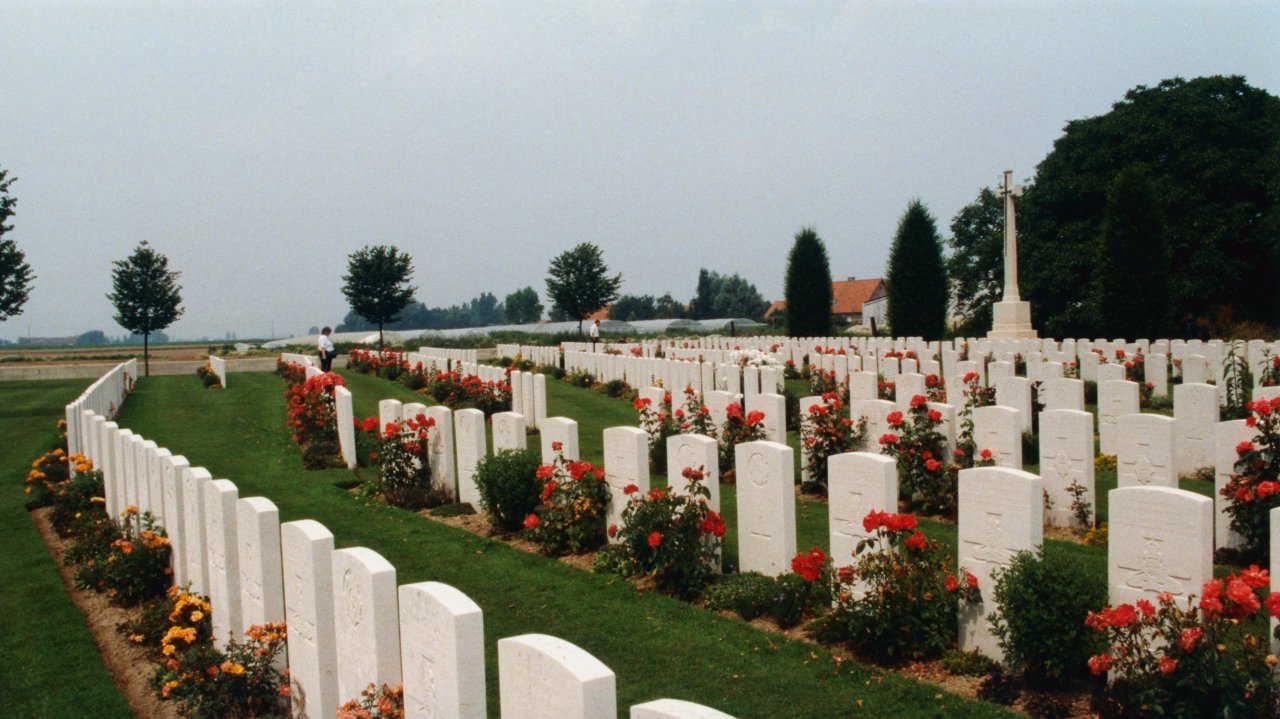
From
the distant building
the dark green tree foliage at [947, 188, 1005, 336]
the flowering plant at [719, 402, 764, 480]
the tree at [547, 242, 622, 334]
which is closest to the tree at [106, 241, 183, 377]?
the tree at [547, 242, 622, 334]

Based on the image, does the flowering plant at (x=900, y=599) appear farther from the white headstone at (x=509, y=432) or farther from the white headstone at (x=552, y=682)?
the white headstone at (x=509, y=432)

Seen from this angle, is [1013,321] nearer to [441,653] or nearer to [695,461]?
[695,461]

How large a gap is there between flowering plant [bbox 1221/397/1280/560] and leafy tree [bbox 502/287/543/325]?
9295 centimetres

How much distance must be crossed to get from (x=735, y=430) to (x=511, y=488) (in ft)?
10.1

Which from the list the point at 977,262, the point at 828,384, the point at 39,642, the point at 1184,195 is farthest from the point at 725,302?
the point at 39,642

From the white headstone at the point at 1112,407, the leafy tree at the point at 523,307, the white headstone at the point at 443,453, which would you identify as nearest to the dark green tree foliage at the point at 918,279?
the white headstone at the point at 1112,407

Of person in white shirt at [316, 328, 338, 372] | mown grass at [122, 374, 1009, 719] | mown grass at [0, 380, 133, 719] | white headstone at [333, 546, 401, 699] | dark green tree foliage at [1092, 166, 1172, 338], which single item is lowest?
mown grass at [0, 380, 133, 719]

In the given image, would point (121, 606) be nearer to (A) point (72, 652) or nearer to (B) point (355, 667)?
(A) point (72, 652)

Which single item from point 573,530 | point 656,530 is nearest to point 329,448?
point 573,530

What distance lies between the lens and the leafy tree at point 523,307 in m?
105

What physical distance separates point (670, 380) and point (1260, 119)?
2690 cm

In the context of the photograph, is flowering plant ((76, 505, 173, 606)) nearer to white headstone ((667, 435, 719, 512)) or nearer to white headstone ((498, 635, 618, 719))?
white headstone ((667, 435, 719, 512))

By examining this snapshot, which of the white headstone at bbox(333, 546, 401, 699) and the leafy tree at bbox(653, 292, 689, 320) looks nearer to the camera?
the white headstone at bbox(333, 546, 401, 699)

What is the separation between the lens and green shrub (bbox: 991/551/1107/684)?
16.0 ft
